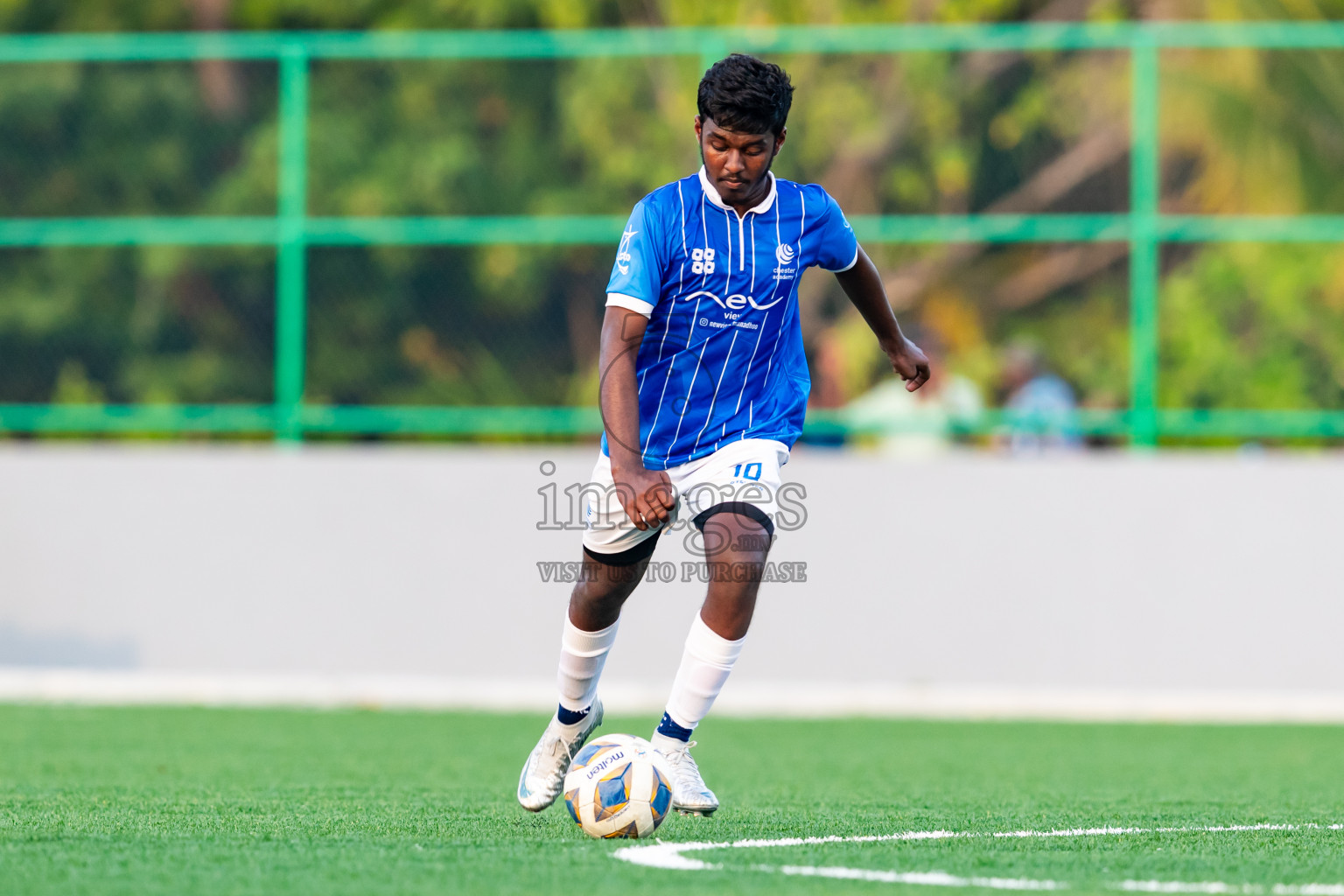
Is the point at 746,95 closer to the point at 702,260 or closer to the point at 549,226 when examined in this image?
the point at 702,260

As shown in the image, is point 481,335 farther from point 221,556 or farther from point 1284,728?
point 1284,728

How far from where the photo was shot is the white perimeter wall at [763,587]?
33.0 ft

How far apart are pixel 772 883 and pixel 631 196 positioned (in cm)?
723

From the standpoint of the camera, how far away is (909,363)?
563cm

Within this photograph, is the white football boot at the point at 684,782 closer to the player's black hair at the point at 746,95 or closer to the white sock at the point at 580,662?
the white sock at the point at 580,662

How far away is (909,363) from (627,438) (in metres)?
1.16

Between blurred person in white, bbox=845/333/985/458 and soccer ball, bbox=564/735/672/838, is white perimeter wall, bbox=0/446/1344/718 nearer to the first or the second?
blurred person in white, bbox=845/333/985/458

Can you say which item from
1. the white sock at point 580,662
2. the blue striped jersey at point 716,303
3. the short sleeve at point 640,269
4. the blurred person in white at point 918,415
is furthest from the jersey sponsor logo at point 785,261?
the blurred person in white at point 918,415

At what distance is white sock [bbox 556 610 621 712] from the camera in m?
5.42

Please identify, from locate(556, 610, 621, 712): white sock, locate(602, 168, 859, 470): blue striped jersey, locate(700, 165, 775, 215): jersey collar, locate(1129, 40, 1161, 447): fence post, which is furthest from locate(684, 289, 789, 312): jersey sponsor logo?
locate(1129, 40, 1161, 447): fence post

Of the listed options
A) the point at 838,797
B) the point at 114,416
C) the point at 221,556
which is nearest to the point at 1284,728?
the point at 838,797

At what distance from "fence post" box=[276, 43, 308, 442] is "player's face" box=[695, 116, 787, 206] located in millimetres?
6164

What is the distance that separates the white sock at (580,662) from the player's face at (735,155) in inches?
51.8

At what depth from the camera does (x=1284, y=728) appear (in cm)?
915
